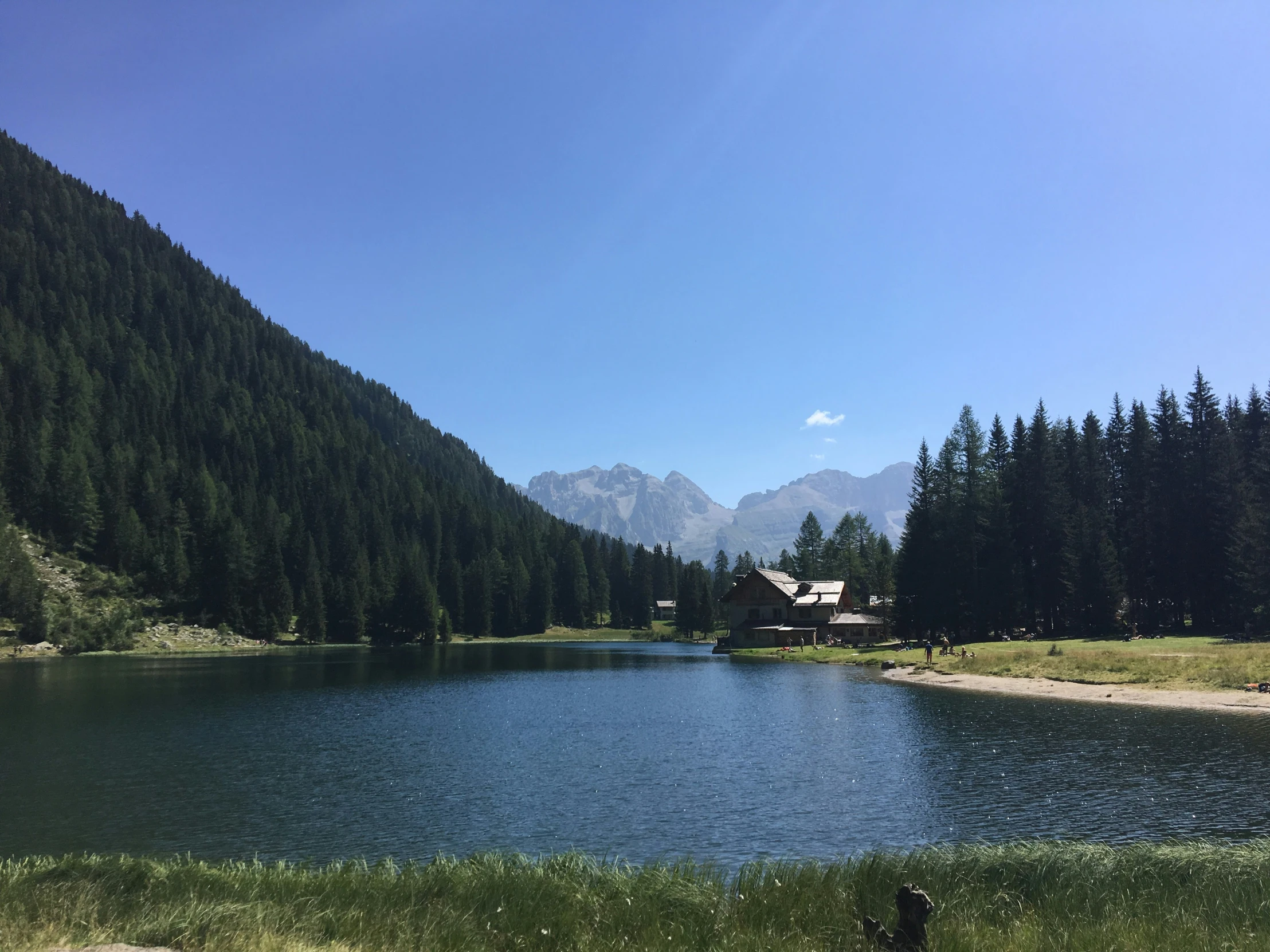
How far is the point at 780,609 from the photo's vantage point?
408ft

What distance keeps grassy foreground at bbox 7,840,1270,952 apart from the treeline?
79151 millimetres

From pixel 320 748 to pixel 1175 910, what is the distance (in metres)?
36.5

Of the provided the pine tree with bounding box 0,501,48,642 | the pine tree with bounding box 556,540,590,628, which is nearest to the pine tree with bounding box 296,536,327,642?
the pine tree with bounding box 0,501,48,642

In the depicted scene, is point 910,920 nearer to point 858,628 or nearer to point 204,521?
point 858,628

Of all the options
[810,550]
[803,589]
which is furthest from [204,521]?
[810,550]

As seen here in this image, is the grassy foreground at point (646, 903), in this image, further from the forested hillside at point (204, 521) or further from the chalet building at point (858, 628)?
the forested hillside at point (204, 521)

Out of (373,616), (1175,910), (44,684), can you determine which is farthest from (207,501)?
(1175,910)

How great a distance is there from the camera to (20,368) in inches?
6235

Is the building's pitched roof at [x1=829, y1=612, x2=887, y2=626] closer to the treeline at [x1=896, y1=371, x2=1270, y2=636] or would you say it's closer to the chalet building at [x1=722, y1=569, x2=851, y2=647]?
the chalet building at [x1=722, y1=569, x2=851, y2=647]

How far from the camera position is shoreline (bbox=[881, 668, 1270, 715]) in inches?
1722

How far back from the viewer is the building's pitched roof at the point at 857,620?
117 metres

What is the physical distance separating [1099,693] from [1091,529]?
4665 centimetres

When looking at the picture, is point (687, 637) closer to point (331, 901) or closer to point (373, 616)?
point (373, 616)

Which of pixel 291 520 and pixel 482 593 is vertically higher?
pixel 291 520
